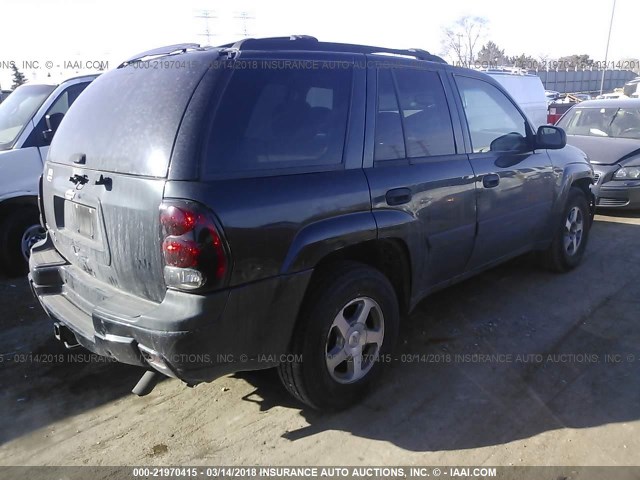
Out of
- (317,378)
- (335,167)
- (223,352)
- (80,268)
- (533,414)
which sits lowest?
(533,414)

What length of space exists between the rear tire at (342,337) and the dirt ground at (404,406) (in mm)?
185

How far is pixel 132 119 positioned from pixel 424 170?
1797 mm

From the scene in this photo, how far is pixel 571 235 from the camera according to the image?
508 cm

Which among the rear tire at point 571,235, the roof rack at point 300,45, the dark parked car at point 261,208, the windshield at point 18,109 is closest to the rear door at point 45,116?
the windshield at point 18,109

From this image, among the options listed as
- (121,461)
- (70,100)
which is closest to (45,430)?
(121,461)

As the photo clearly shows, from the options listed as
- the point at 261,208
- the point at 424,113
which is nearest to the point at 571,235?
the point at 424,113

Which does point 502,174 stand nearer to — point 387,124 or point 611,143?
point 387,124

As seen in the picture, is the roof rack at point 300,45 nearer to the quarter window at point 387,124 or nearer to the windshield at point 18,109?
the quarter window at point 387,124

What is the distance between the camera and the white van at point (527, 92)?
11977mm

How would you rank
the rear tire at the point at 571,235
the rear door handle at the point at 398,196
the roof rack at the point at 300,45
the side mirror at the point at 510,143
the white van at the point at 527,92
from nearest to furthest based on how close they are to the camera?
the roof rack at the point at 300,45
the rear door handle at the point at 398,196
the side mirror at the point at 510,143
the rear tire at the point at 571,235
the white van at the point at 527,92

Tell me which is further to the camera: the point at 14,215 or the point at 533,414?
the point at 14,215

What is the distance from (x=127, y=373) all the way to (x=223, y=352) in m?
1.47

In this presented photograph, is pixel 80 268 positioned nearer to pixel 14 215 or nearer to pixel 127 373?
pixel 127 373

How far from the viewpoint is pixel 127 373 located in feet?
11.4
